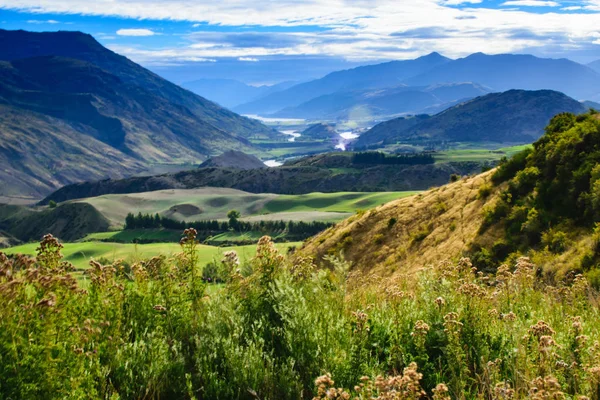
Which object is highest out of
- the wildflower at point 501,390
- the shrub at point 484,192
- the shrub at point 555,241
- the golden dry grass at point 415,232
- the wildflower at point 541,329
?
the wildflower at point 541,329

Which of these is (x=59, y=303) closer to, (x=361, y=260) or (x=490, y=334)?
(x=490, y=334)

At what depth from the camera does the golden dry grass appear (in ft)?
92.4

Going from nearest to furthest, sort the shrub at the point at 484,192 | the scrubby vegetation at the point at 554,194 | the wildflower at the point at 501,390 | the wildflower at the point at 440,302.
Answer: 1. the wildflower at the point at 501,390
2. the wildflower at the point at 440,302
3. the scrubby vegetation at the point at 554,194
4. the shrub at the point at 484,192

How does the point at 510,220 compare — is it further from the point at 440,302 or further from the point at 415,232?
the point at 440,302

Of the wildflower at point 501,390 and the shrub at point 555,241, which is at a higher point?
the wildflower at point 501,390

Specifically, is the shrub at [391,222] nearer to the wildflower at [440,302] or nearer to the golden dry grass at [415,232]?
the golden dry grass at [415,232]

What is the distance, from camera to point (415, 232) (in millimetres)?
33312

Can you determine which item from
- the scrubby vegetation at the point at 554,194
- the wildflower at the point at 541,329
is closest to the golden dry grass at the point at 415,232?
the scrubby vegetation at the point at 554,194

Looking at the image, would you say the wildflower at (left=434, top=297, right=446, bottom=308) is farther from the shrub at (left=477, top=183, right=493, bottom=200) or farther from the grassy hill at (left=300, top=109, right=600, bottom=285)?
the shrub at (left=477, top=183, right=493, bottom=200)

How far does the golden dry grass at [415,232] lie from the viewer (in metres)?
28.2

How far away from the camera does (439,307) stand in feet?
27.6

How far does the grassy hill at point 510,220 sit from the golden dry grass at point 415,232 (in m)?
0.07

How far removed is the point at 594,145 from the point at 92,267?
2552 centimetres

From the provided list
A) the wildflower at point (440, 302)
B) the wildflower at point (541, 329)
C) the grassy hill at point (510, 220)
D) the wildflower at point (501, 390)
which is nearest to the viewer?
the wildflower at point (501, 390)
